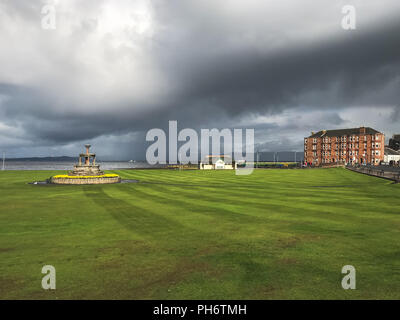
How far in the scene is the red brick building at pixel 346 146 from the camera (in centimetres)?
13450

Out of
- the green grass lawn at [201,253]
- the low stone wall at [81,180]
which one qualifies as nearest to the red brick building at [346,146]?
the low stone wall at [81,180]

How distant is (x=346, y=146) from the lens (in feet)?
473

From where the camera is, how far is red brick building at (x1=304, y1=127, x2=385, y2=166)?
441 feet

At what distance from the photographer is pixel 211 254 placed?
9.53m

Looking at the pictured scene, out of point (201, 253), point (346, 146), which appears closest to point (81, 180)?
point (201, 253)

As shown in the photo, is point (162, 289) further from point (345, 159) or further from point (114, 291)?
point (345, 159)

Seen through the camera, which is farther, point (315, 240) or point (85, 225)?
point (85, 225)

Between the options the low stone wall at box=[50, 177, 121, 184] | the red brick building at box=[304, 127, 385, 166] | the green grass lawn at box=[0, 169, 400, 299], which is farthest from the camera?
the red brick building at box=[304, 127, 385, 166]

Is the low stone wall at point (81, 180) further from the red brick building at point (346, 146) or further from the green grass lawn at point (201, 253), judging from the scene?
the red brick building at point (346, 146)

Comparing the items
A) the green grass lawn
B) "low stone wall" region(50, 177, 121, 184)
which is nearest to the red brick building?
"low stone wall" region(50, 177, 121, 184)

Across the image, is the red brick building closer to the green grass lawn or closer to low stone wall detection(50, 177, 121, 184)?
low stone wall detection(50, 177, 121, 184)

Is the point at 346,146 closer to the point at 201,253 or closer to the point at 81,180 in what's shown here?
the point at 81,180
